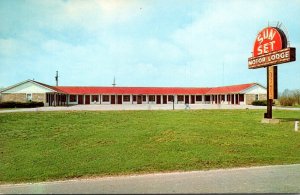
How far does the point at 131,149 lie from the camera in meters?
12.5

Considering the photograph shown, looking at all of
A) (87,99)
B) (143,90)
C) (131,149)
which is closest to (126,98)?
(143,90)

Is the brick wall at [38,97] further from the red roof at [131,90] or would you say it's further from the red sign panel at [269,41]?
the red sign panel at [269,41]

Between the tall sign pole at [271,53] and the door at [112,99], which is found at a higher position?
the tall sign pole at [271,53]

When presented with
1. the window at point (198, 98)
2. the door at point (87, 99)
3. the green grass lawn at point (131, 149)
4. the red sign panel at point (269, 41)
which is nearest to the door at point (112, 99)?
the door at point (87, 99)

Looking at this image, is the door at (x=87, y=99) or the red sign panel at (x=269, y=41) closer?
the red sign panel at (x=269, y=41)

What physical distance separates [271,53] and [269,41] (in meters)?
0.97

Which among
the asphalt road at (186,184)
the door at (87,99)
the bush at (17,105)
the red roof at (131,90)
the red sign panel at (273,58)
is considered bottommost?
the asphalt road at (186,184)

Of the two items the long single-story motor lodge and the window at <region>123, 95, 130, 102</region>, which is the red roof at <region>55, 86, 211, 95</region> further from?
the window at <region>123, 95, 130, 102</region>

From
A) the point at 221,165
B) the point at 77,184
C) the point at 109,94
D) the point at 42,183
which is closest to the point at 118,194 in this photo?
the point at 77,184

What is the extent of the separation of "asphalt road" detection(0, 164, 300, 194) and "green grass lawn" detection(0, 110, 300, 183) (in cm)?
98

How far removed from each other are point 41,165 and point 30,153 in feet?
6.36

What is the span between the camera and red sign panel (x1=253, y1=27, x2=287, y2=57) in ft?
66.8

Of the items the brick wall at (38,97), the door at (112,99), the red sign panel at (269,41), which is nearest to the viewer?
the red sign panel at (269,41)

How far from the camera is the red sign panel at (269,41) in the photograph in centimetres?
2036
